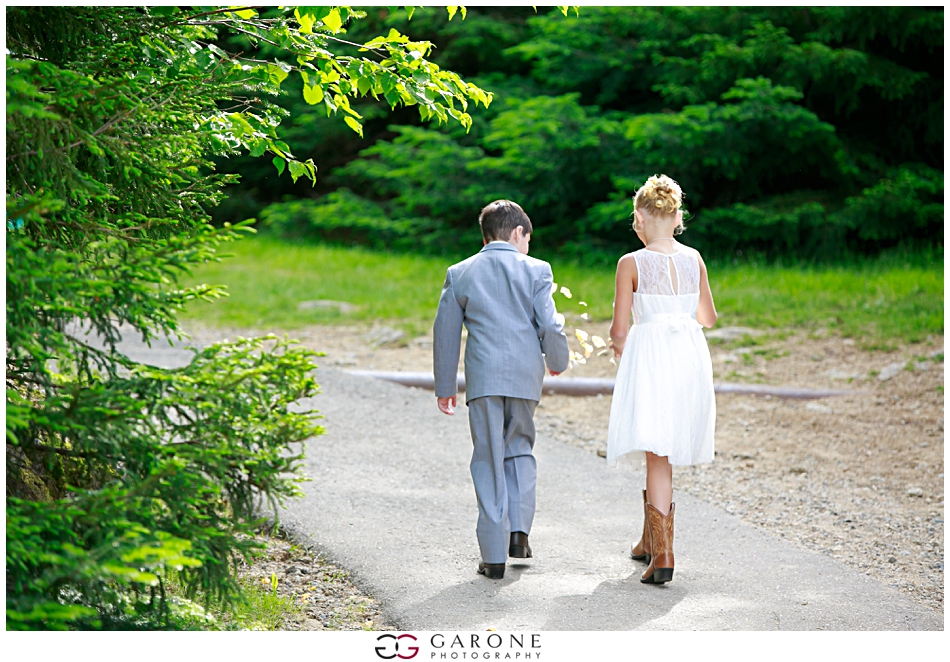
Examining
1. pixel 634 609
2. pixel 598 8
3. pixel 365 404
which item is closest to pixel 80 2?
pixel 634 609

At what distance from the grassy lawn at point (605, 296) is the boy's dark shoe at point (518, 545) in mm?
6427

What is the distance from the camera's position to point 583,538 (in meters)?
4.85

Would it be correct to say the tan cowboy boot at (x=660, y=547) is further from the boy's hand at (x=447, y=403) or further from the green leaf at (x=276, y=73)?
the green leaf at (x=276, y=73)

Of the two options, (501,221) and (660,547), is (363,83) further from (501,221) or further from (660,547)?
(660,547)


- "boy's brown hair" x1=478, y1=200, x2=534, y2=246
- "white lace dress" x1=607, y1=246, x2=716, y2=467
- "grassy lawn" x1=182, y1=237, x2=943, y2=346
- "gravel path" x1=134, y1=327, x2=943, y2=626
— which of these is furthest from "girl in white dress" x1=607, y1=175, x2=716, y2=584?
"grassy lawn" x1=182, y1=237, x2=943, y2=346

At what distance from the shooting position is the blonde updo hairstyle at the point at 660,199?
409 centimetres

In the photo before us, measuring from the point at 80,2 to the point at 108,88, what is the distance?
0.42 metres

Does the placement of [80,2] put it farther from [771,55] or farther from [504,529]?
[771,55]

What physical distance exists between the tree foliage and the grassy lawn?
7387 millimetres

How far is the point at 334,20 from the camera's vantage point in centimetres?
343

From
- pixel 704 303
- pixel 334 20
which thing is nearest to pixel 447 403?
pixel 704 303

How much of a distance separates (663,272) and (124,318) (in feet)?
7.74

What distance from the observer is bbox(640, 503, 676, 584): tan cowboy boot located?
4.08m
